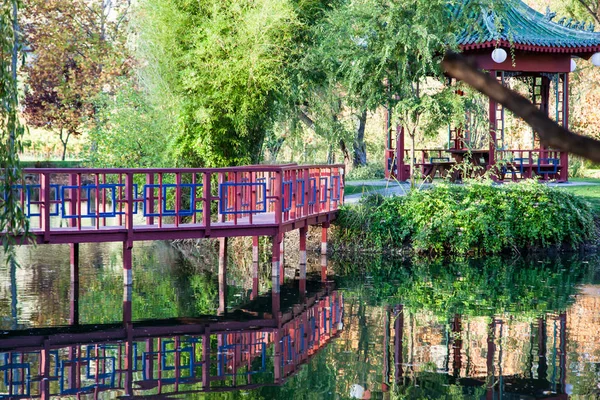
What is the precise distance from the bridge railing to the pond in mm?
1066

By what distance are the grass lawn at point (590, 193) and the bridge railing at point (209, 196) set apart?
5.48 meters

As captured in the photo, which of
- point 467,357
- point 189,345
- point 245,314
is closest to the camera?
point 467,357

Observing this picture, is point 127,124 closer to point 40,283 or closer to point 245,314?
point 40,283

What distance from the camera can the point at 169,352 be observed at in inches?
369

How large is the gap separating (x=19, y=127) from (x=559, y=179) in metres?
16.9

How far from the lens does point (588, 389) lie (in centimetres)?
751

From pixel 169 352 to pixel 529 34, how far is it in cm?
1534

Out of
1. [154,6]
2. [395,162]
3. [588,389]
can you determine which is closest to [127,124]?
[154,6]

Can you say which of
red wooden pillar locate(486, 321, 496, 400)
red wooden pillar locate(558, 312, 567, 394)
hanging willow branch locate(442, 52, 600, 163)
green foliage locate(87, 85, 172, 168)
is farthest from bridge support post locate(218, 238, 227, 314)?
hanging willow branch locate(442, 52, 600, 163)

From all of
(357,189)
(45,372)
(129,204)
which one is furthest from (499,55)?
(45,372)

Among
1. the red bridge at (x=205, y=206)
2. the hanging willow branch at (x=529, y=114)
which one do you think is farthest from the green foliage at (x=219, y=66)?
the hanging willow branch at (x=529, y=114)

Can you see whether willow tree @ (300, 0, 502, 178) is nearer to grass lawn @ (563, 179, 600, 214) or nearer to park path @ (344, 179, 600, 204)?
park path @ (344, 179, 600, 204)

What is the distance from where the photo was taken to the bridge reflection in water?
7.95 meters

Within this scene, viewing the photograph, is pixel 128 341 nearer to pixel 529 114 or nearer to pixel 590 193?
pixel 529 114
